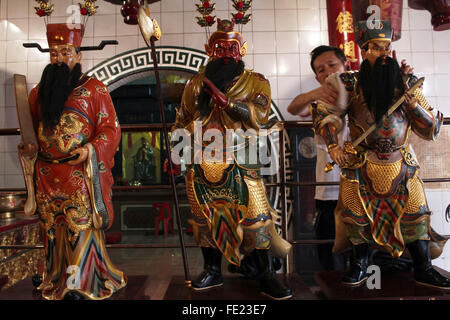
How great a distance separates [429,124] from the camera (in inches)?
71.3

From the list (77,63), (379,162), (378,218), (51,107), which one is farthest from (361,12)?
(51,107)

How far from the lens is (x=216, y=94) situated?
5.72 feet

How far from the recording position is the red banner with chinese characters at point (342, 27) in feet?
11.7

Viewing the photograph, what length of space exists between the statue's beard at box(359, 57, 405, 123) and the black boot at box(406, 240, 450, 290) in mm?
655

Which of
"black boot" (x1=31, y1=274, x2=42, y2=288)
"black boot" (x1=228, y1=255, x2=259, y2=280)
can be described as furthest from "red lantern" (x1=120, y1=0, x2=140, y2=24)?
"black boot" (x1=228, y1=255, x2=259, y2=280)

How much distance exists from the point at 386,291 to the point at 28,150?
6.07ft

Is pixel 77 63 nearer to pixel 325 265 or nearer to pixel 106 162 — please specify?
pixel 106 162

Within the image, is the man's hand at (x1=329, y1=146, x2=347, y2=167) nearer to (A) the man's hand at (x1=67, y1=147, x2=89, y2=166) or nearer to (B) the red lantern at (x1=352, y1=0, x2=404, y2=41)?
(B) the red lantern at (x1=352, y1=0, x2=404, y2=41)

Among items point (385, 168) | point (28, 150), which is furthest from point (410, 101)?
point (28, 150)

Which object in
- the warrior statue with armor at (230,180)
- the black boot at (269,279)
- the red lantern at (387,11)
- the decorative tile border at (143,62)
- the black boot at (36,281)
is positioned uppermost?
the decorative tile border at (143,62)

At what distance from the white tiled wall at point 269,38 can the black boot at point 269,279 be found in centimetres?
256

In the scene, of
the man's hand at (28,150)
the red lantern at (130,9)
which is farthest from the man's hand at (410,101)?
the red lantern at (130,9)

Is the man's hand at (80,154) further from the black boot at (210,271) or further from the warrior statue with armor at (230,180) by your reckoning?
the black boot at (210,271)

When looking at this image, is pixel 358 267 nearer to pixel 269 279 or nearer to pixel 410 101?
pixel 269 279
